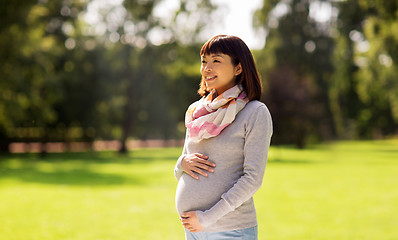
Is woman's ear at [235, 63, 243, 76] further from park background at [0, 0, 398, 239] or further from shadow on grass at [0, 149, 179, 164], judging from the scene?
shadow on grass at [0, 149, 179, 164]

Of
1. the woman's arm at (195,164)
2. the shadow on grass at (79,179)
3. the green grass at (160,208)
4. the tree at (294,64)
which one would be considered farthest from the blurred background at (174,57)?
the woman's arm at (195,164)

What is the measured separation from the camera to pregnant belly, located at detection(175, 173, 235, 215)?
2180 mm

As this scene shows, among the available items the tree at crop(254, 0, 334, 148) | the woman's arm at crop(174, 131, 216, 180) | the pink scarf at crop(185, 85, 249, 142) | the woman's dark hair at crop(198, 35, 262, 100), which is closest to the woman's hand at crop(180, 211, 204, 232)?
the woman's arm at crop(174, 131, 216, 180)

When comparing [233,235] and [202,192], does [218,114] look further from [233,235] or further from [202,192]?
[233,235]

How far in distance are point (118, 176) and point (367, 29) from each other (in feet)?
54.9

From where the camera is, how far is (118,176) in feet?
56.0

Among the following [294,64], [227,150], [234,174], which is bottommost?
[294,64]

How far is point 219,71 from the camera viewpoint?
224 cm

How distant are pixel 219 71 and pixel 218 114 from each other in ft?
0.84

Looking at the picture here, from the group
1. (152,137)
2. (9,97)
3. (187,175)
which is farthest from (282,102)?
(152,137)

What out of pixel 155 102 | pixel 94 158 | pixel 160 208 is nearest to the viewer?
pixel 160 208

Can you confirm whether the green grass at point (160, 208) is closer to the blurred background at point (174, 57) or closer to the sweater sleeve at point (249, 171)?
the sweater sleeve at point (249, 171)

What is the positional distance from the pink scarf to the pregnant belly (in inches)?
9.0

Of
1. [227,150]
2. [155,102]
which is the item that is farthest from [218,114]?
[155,102]
